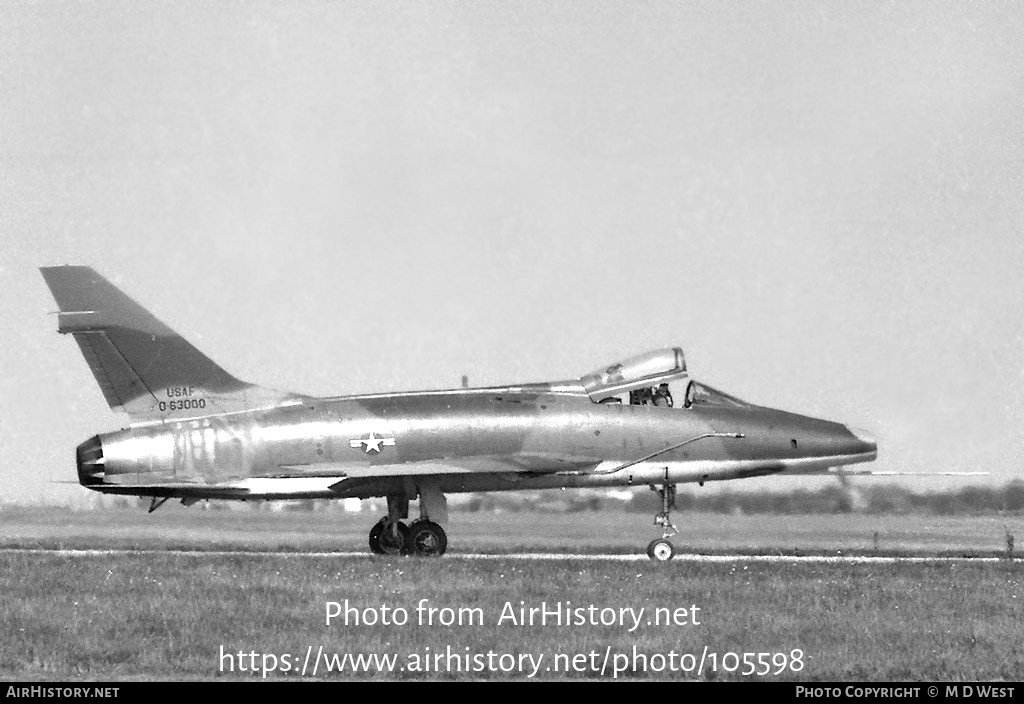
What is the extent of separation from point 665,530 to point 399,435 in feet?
16.7

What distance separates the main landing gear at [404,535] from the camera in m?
27.5

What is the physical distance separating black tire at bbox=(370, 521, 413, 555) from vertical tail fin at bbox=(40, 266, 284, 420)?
3.94 m

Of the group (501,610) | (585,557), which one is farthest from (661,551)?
(501,610)

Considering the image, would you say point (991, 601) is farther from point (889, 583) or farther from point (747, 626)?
point (747, 626)

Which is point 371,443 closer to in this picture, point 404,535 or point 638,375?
point 404,535

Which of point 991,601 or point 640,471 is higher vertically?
point 640,471

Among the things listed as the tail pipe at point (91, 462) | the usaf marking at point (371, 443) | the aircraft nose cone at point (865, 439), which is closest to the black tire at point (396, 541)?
the usaf marking at point (371, 443)

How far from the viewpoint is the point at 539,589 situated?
2183cm

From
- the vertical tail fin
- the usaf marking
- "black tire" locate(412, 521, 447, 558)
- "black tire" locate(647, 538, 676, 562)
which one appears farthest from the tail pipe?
"black tire" locate(647, 538, 676, 562)

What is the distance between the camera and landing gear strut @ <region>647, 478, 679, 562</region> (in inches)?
1072

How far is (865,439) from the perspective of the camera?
29312 millimetres

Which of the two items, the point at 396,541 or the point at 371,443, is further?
the point at 396,541

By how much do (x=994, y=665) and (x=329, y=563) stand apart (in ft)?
39.3

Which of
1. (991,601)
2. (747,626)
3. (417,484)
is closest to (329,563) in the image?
(417,484)
